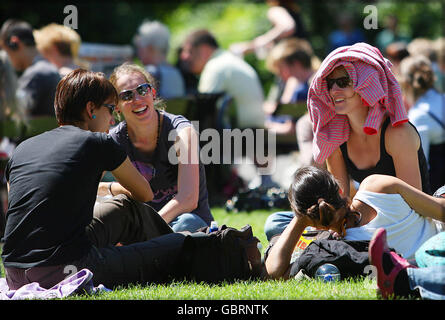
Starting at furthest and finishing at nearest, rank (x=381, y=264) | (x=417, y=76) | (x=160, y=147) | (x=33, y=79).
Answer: (x=33, y=79)
(x=417, y=76)
(x=160, y=147)
(x=381, y=264)

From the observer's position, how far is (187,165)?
15.4 feet

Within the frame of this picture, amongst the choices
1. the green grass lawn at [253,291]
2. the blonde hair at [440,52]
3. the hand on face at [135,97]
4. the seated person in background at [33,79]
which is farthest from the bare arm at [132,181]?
the blonde hair at [440,52]

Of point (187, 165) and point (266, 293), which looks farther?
point (187, 165)

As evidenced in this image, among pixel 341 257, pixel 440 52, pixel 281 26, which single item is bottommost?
pixel 341 257

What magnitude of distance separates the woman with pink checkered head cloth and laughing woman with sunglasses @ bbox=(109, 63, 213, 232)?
0.81 m

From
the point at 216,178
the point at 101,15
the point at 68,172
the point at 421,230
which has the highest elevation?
the point at 101,15

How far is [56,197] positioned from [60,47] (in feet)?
15.9

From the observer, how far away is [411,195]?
3.77 meters

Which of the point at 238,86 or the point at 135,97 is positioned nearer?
the point at 135,97

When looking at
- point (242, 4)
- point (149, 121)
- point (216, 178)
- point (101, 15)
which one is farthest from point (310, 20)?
point (149, 121)

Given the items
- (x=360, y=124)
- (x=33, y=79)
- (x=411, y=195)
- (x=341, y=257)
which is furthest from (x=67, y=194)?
(x=33, y=79)

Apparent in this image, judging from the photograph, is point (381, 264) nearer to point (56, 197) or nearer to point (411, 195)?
point (411, 195)

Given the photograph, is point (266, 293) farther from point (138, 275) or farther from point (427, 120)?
point (427, 120)

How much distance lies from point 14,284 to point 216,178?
4474 millimetres
